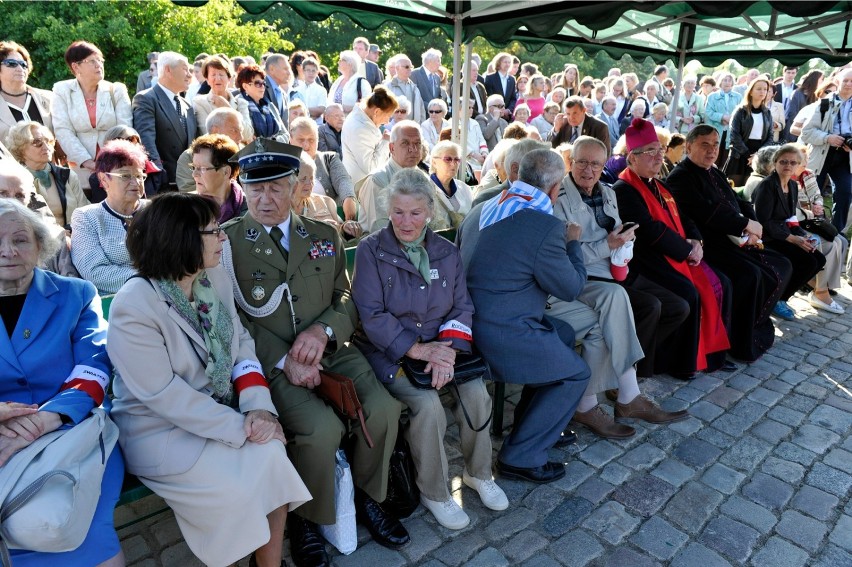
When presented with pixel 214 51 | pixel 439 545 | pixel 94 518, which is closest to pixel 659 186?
pixel 439 545

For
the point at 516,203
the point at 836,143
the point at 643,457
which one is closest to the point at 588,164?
the point at 516,203

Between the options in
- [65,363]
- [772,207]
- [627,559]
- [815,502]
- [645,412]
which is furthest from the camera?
[772,207]

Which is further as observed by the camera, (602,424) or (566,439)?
(602,424)

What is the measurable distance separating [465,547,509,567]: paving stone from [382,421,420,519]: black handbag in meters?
0.40

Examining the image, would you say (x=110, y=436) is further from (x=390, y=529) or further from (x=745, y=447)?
(x=745, y=447)

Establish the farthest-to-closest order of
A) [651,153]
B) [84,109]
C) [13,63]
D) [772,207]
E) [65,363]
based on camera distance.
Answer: [772,207]
[84,109]
[13,63]
[651,153]
[65,363]

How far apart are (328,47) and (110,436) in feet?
82.1

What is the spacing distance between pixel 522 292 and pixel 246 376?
1454mm

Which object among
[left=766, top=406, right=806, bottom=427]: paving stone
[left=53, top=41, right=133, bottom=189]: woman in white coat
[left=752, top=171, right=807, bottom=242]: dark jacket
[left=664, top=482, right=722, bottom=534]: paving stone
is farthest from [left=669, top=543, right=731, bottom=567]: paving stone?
[left=53, top=41, right=133, bottom=189]: woman in white coat

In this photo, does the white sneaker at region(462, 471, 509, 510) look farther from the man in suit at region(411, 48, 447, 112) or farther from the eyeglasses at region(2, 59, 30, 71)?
the man in suit at region(411, 48, 447, 112)

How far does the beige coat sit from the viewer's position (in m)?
2.19

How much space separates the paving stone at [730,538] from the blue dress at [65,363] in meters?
2.49

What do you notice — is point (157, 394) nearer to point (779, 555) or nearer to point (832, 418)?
point (779, 555)

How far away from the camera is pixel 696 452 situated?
11.2 ft
